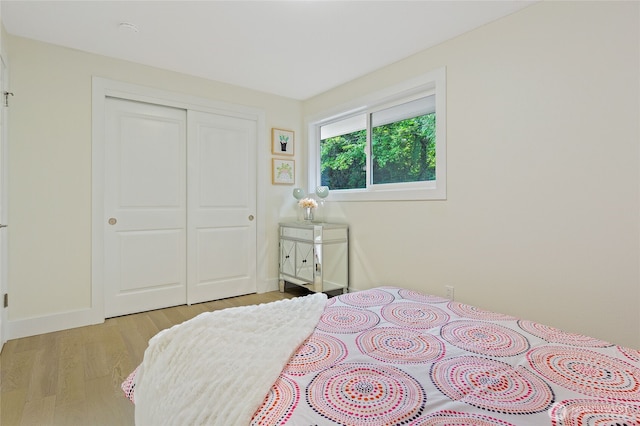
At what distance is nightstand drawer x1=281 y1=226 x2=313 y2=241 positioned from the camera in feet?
11.4

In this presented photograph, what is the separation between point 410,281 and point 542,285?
1.03m

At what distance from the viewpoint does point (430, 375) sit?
1.06 meters

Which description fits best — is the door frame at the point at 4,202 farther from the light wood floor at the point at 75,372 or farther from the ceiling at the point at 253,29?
the ceiling at the point at 253,29

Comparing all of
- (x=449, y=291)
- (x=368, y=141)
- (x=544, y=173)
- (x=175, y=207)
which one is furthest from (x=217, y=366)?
(x=368, y=141)

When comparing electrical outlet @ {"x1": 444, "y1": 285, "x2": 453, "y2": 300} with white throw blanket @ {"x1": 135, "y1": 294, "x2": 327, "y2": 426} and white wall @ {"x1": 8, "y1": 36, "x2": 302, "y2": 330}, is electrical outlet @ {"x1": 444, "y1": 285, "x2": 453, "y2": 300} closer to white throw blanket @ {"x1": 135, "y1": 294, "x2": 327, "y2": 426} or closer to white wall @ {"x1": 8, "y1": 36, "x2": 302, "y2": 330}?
white throw blanket @ {"x1": 135, "y1": 294, "x2": 327, "y2": 426}

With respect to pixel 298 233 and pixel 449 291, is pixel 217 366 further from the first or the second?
pixel 298 233

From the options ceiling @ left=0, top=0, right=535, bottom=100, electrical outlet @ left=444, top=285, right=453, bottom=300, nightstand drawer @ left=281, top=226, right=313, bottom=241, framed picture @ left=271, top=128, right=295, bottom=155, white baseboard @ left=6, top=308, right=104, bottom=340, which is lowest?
white baseboard @ left=6, top=308, right=104, bottom=340

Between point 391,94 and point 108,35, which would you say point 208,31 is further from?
point 391,94

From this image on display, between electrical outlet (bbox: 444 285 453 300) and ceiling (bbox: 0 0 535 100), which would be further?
electrical outlet (bbox: 444 285 453 300)

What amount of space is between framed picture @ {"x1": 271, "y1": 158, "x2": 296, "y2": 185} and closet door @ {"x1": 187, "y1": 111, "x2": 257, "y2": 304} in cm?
25

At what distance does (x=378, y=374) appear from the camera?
1.06 m

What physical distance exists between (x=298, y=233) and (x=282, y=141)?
116cm

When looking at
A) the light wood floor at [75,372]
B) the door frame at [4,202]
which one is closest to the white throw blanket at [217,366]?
the light wood floor at [75,372]

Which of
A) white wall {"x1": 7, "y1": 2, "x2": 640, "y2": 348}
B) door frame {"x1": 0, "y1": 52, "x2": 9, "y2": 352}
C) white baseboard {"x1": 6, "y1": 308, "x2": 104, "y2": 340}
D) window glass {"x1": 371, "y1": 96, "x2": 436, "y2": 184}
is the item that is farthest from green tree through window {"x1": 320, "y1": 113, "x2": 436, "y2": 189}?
door frame {"x1": 0, "y1": 52, "x2": 9, "y2": 352}
